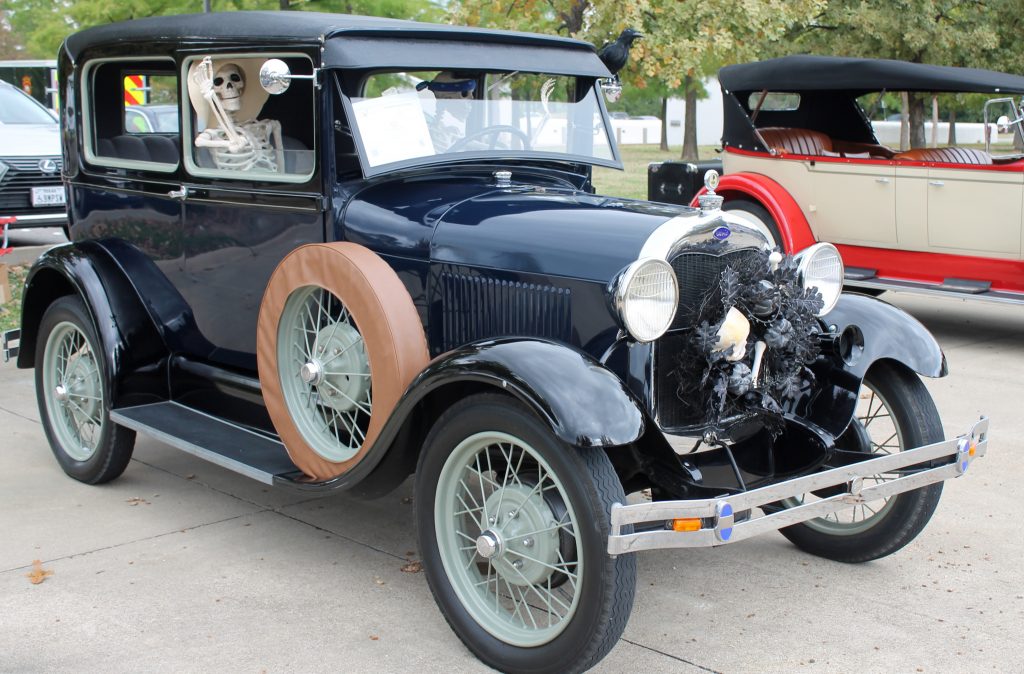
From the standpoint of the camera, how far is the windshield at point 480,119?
13.7ft

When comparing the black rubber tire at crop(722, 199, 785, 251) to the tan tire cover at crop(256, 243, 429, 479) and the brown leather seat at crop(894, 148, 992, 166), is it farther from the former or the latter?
the tan tire cover at crop(256, 243, 429, 479)

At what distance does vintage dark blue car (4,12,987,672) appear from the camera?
10.6ft

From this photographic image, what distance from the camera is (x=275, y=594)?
12.5 ft

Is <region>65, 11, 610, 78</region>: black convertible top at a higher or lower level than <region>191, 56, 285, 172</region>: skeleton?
higher

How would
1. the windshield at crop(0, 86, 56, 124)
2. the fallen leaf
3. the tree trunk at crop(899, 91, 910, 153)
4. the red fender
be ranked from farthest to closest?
the windshield at crop(0, 86, 56, 124) < the tree trunk at crop(899, 91, 910, 153) < the red fender < the fallen leaf

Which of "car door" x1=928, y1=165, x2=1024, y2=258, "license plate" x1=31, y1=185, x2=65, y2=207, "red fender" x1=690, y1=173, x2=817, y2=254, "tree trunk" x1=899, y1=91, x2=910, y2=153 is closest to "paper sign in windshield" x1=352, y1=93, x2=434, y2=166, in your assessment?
"red fender" x1=690, y1=173, x2=817, y2=254

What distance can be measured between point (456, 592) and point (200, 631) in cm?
87

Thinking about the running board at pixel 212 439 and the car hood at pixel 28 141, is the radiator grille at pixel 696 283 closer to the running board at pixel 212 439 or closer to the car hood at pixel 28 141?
the running board at pixel 212 439

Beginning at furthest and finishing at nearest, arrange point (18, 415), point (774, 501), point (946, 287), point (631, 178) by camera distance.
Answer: point (631, 178), point (946, 287), point (18, 415), point (774, 501)

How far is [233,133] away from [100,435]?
4.98 feet

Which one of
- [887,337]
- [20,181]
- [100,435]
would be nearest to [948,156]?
[887,337]

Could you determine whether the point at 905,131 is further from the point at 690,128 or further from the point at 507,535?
the point at 690,128

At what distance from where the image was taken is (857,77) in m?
8.68

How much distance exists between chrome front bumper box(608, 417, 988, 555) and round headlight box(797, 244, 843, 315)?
636 millimetres
